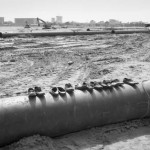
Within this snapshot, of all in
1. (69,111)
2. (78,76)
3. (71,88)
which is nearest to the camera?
(69,111)

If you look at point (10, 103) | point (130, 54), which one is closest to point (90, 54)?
point (130, 54)

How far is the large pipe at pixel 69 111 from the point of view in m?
2.91

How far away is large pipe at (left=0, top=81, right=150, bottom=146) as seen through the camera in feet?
9.53

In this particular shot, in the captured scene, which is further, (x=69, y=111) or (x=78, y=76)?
(x=78, y=76)

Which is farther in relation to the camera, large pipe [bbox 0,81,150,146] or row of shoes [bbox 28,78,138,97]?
row of shoes [bbox 28,78,138,97]

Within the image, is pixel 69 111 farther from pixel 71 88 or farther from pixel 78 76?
pixel 78 76

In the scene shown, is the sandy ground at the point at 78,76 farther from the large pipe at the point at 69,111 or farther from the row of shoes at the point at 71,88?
the row of shoes at the point at 71,88

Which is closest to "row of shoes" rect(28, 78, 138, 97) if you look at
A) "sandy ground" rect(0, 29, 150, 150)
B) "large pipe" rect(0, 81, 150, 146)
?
"large pipe" rect(0, 81, 150, 146)

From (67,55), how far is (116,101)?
618 centimetres

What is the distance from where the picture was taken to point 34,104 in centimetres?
302

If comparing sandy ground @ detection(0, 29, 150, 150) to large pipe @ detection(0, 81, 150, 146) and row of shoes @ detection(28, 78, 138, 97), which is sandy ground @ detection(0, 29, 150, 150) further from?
row of shoes @ detection(28, 78, 138, 97)

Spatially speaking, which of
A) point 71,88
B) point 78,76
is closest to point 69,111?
point 71,88

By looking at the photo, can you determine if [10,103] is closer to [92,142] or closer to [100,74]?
[92,142]

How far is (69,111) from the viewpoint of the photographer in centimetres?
313
